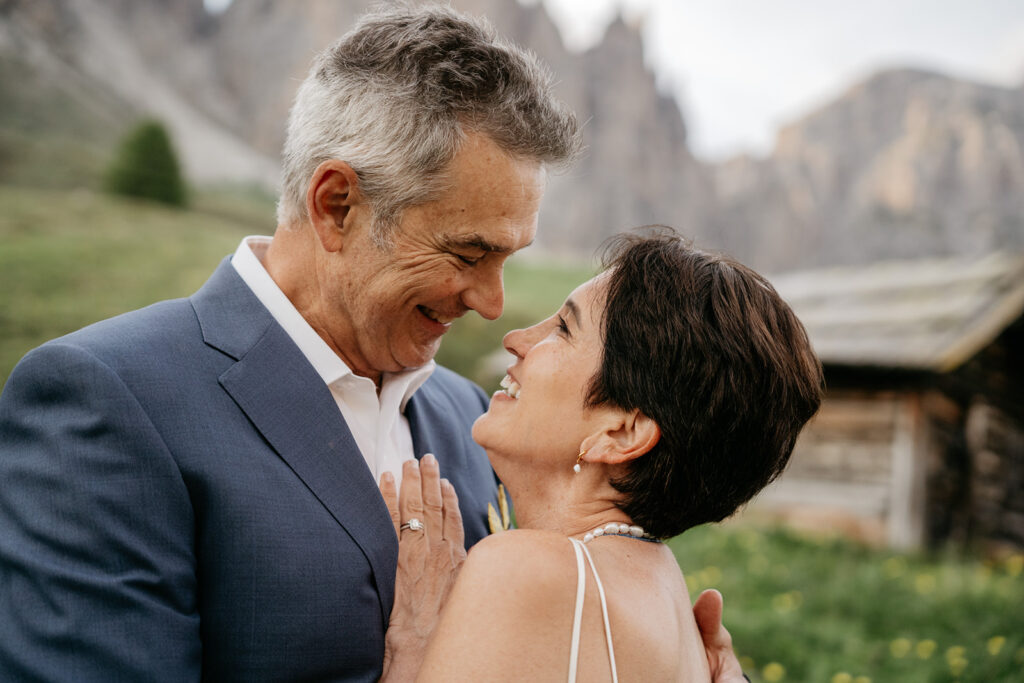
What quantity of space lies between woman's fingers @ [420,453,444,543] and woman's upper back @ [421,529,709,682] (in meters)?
0.37

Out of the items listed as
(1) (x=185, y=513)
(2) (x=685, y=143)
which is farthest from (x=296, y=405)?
(2) (x=685, y=143)

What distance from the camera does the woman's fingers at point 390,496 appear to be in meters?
2.17

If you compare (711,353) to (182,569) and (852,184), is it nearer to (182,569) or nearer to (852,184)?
(182,569)

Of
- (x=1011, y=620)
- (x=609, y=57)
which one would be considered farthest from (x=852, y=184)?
(x=1011, y=620)

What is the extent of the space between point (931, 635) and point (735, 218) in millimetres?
90671

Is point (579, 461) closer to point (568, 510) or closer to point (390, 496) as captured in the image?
point (568, 510)

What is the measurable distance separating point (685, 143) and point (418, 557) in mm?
99894

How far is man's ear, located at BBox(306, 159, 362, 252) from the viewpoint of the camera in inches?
93.4

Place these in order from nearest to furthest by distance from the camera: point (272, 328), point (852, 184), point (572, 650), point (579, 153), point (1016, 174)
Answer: point (572, 650) → point (272, 328) → point (579, 153) → point (1016, 174) → point (852, 184)

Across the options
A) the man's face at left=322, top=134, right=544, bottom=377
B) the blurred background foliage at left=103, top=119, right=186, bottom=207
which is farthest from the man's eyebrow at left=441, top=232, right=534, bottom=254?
the blurred background foliage at left=103, top=119, right=186, bottom=207

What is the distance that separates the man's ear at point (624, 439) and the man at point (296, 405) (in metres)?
0.59

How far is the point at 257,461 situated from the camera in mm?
1980

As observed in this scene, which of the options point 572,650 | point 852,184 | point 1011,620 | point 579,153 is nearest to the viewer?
point 572,650

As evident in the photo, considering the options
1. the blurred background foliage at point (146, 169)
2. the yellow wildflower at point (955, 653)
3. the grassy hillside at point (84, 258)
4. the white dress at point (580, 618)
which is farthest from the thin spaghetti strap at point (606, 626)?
the blurred background foliage at point (146, 169)
